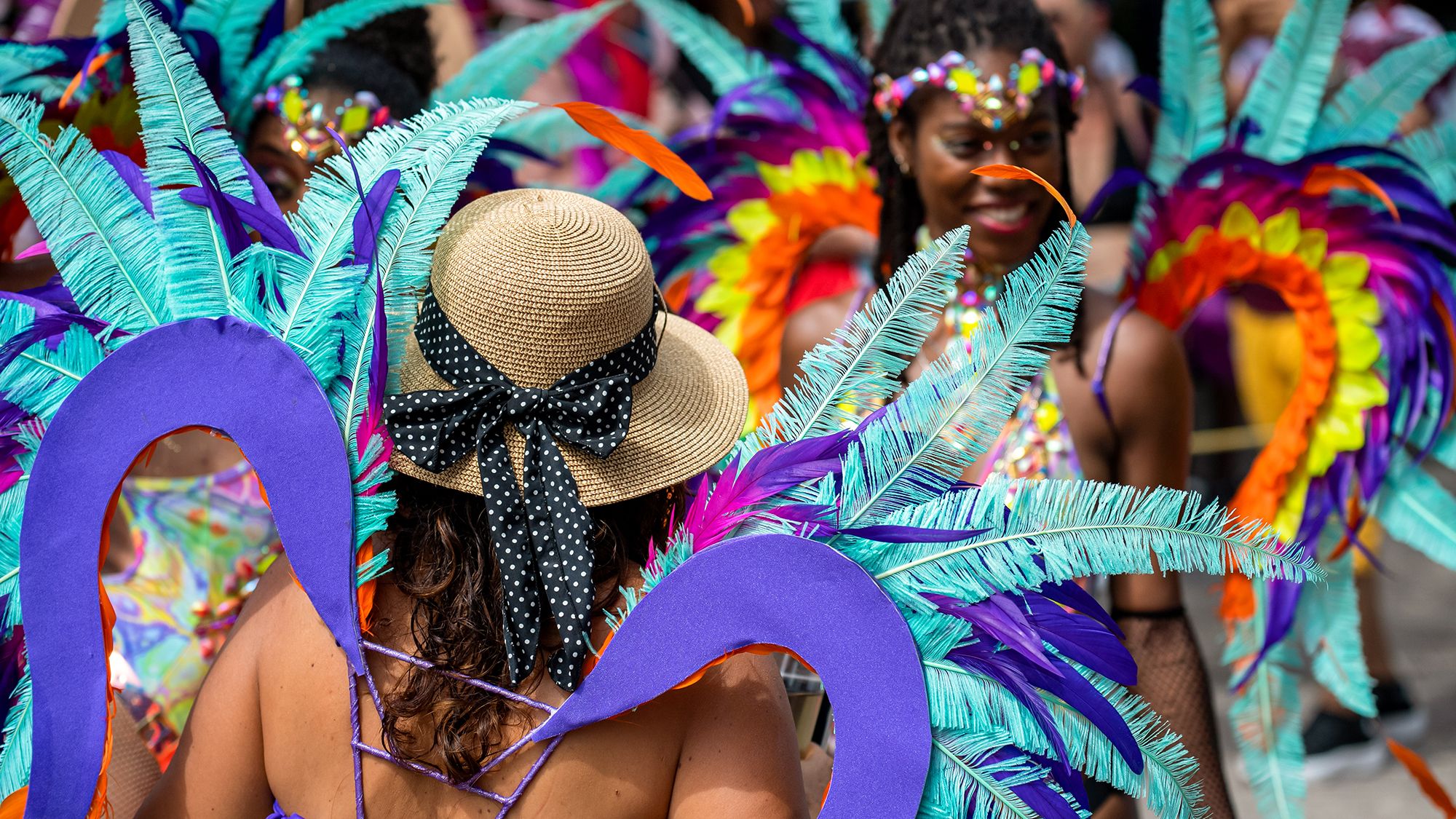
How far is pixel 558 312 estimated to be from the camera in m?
1.54

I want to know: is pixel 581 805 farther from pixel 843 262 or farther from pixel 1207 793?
pixel 843 262

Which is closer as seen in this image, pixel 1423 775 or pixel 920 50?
pixel 1423 775

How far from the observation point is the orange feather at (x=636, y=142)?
5.63ft

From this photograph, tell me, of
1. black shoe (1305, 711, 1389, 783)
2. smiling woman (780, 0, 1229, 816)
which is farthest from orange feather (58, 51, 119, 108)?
black shoe (1305, 711, 1389, 783)

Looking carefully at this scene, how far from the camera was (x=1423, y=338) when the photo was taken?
2.92m

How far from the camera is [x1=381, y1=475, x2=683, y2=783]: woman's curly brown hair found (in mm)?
1521

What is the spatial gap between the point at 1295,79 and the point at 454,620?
2.28 m

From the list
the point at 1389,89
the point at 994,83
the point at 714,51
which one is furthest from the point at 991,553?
the point at 714,51

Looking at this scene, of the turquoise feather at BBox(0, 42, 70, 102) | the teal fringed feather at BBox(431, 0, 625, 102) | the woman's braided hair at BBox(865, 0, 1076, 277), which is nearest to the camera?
the turquoise feather at BBox(0, 42, 70, 102)

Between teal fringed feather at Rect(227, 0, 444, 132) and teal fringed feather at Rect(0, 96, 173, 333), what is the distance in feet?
4.09

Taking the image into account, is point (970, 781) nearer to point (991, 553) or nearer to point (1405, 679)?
point (991, 553)

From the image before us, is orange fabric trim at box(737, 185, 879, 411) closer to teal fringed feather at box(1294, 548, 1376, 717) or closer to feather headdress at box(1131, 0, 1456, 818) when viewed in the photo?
feather headdress at box(1131, 0, 1456, 818)

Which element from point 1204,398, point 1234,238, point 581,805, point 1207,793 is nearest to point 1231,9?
point 1204,398

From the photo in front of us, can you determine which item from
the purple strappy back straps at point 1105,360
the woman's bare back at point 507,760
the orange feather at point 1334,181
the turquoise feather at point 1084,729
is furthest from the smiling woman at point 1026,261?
the woman's bare back at point 507,760
